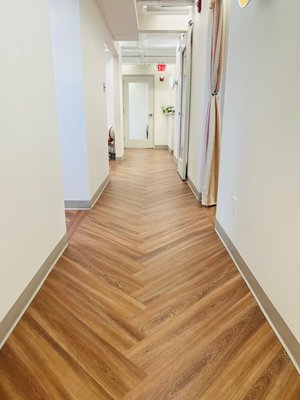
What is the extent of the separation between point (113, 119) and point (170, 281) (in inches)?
195

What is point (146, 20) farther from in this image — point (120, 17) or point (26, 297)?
point (26, 297)

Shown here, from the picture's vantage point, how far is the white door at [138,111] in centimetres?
880

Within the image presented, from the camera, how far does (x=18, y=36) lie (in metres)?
1.61

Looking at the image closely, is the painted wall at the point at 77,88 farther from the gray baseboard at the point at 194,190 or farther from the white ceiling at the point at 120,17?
the gray baseboard at the point at 194,190

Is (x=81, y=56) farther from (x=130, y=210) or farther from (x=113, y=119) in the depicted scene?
(x=113, y=119)

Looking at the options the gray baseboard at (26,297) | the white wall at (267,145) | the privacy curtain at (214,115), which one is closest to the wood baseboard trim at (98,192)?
the gray baseboard at (26,297)

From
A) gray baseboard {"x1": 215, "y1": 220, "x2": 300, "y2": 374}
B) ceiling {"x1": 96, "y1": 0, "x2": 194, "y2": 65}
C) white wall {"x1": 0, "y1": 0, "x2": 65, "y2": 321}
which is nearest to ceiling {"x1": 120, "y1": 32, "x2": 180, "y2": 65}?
ceiling {"x1": 96, "y1": 0, "x2": 194, "y2": 65}

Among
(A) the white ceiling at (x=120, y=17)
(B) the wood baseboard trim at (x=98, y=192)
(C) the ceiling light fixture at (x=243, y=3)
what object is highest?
(A) the white ceiling at (x=120, y=17)

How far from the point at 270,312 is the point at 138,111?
8.19 meters

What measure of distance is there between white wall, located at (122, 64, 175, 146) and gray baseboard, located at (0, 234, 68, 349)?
7.18 m

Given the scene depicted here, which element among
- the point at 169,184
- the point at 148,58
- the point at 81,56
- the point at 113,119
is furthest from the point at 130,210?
the point at 148,58

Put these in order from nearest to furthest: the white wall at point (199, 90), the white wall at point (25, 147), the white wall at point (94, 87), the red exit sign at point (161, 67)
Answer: the white wall at point (25, 147) < the white wall at point (94, 87) < the white wall at point (199, 90) < the red exit sign at point (161, 67)

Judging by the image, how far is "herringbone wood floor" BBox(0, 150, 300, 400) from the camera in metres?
1.25

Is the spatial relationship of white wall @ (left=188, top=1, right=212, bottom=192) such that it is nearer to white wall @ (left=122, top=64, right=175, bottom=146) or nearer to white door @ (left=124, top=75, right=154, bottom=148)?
white wall @ (left=122, top=64, right=175, bottom=146)
